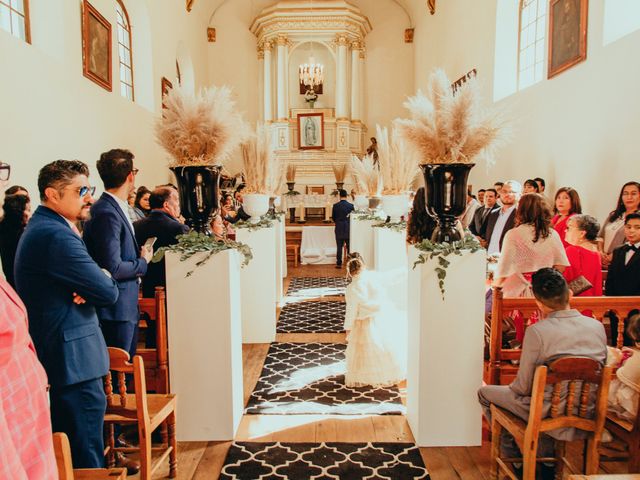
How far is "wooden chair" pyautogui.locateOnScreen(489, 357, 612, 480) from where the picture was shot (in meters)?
2.38

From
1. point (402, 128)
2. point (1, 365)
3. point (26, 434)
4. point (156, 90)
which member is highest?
point (156, 90)

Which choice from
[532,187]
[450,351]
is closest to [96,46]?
[532,187]

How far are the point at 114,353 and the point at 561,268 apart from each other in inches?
119

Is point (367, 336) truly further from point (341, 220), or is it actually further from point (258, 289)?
point (341, 220)

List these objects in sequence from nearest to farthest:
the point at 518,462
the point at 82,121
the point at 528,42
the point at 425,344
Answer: the point at 518,462 → the point at 425,344 → the point at 82,121 → the point at 528,42

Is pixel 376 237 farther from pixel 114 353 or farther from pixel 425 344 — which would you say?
pixel 114 353

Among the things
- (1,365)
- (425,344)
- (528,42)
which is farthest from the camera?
(528,42)

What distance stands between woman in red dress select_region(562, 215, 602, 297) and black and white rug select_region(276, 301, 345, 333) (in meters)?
2.82

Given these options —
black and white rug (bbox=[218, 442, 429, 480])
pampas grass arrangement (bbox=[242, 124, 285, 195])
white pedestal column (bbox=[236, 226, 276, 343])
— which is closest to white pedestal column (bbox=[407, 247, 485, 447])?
black and white rug (bbox=[218, 442, 429, 480])

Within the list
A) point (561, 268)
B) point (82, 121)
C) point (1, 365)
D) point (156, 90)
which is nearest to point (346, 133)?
point (156, 90)

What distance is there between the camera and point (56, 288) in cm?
228

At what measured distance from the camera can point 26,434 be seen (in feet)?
4.78

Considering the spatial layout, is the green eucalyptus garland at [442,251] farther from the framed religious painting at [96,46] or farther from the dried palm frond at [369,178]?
the framed religious painting at [96,46]

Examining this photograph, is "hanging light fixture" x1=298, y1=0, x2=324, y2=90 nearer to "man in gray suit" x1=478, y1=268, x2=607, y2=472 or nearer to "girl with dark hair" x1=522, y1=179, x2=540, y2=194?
"girl with dark hair" x1=522, y1=179, x2=540, y2=194
